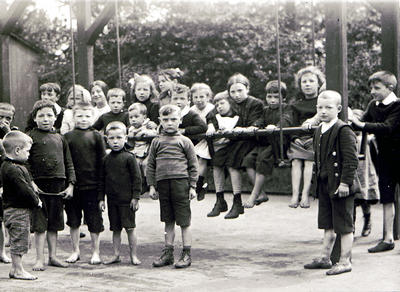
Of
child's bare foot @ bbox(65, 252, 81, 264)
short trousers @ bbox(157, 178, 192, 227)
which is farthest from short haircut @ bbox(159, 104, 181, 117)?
child's bare foot @ bbox(65, 252, 81, 264)

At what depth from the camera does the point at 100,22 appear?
27.3ft

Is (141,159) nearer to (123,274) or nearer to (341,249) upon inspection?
(123,274)

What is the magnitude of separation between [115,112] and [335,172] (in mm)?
2754

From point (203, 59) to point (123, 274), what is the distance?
11.3 m

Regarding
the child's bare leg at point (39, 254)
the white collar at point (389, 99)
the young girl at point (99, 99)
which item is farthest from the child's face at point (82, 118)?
the white collar at point (389, 99)

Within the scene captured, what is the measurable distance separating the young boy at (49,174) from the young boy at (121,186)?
0.38 m

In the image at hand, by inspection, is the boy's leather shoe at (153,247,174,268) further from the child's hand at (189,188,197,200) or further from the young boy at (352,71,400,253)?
the young boy at (352,71,400,253)

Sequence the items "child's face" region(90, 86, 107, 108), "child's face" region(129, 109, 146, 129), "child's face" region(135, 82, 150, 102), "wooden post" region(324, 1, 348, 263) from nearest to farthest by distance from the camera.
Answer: "wooden post" region(324, 1, 348, 263) < "child's face" region(129, 109, 146, 129) < "child's face" region(135, 82, 150, 102) < "child's face" region(90, 86, 107, 108)

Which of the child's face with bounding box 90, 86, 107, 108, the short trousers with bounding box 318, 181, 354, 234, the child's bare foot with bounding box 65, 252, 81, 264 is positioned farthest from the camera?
the child's face with bounding box 90, 86, 107, 108

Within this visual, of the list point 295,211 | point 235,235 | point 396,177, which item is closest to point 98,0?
point 295,211

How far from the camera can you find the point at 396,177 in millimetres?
6906

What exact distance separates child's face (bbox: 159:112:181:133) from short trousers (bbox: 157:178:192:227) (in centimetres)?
46

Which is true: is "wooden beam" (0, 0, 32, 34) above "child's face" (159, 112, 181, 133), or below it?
above

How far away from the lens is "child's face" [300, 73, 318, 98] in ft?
22.0
